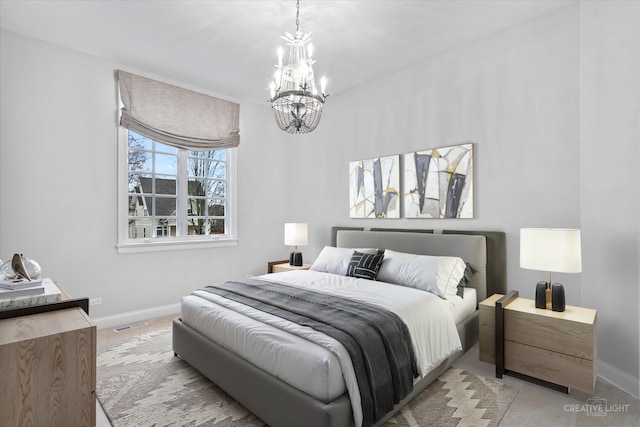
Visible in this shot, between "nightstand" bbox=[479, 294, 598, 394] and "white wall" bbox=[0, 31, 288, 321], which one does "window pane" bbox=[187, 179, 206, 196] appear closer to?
"white wall" bbox=[0, 31, 288, 321]

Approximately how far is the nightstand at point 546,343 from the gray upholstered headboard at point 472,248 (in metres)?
0.55

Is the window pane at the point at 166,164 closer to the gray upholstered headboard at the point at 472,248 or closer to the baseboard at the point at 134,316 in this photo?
the baseboard at the point at 134,316

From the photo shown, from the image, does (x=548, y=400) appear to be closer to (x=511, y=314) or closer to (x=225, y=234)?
(x=511, y=314)

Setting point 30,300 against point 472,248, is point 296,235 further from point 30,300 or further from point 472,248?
point 30,300

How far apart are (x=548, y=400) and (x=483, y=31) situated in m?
3.07

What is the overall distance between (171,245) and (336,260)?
207 cm

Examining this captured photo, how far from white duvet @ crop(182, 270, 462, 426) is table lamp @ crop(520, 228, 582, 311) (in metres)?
0.66

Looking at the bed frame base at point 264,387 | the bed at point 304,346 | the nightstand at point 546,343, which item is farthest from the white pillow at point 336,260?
the nightstand at point 546,343

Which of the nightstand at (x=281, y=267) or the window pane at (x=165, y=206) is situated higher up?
the window pane at (x=165, y=206)

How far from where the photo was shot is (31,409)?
161 centimetres

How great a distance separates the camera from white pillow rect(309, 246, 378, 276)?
3531mm

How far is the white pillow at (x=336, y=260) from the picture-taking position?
3.53 metres

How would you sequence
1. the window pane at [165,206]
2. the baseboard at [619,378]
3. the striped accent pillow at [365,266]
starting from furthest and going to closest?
1. the window pane at [165,206]
2. the striped accent pillow at [365,266]
3. the baseboard at [619,378]

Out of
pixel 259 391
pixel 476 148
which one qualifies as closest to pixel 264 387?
pixel 259 391
